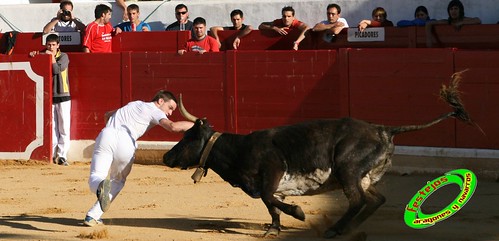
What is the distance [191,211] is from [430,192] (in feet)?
7.54

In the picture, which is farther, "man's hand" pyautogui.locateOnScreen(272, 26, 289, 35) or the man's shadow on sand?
"man's hand" pyautogui.locateOnScreen(272, 26, 289, 35)

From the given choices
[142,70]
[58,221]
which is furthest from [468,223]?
[142,70]

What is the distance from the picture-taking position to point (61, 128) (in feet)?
44.7

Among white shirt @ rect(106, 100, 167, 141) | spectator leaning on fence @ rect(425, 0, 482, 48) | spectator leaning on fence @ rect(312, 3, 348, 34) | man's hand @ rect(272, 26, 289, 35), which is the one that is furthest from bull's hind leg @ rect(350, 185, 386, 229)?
man's hand @ rect(272, 26, 289, 35)

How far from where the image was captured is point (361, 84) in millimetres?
12141

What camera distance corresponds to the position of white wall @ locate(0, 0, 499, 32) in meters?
13.6

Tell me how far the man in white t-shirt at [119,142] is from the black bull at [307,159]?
0.30 metres

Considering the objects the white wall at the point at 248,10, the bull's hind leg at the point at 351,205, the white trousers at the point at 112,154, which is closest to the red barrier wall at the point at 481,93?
the white wall at the point at 248,10

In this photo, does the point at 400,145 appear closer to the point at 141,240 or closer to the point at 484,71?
the point at 484,71

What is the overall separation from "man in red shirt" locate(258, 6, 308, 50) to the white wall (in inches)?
50.4

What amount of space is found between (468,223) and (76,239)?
2.82 meters

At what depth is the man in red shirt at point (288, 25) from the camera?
42.2ft

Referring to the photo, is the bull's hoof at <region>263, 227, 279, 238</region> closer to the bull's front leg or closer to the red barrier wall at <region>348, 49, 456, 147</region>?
the bull's front leg

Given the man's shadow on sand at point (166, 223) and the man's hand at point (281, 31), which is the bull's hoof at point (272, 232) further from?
the man's hand at point (281, 31)
